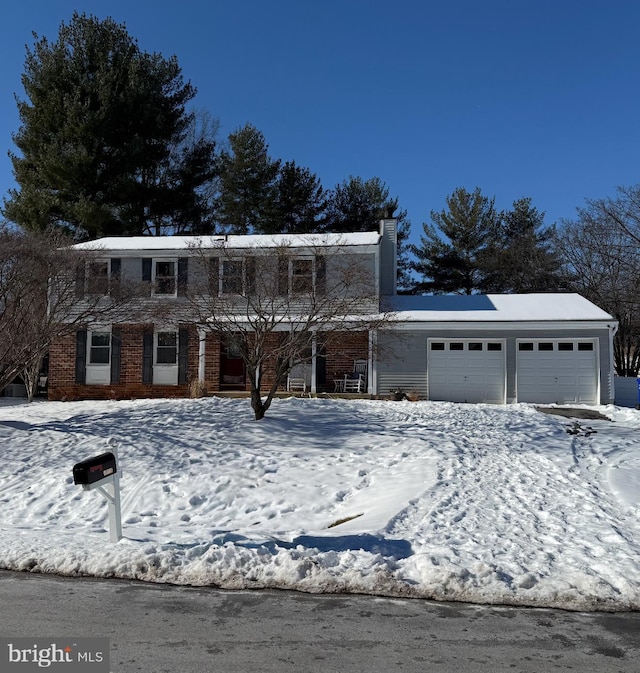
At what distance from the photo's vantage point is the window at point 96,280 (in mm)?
16297

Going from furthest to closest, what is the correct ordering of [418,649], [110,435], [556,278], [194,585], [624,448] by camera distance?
[556,278]
[110,435]
[624,448]
[194,585]
[418,649]

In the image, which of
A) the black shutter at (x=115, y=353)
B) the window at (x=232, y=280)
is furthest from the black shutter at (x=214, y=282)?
the black shutter at (x=115, y=353)

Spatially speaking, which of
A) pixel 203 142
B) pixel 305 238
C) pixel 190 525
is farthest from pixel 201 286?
pixel 203 142

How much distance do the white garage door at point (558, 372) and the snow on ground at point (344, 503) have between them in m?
4.08

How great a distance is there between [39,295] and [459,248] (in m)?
26.7

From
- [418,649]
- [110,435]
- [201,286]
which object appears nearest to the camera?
[418,649]

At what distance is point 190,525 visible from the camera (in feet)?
23.9

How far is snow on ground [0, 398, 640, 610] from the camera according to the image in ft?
16.8

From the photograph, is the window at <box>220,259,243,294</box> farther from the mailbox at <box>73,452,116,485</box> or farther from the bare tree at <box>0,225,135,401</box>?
the mailbox at <box>73,452,116,485</box>

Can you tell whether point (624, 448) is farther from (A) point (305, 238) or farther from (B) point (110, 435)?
(A) point (305, 238)

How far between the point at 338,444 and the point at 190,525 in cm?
387

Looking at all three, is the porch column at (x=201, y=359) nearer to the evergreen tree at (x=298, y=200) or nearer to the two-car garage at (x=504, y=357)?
the two-car garage at (x=504, y=357)

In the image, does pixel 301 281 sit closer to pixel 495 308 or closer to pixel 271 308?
pixel 271 308

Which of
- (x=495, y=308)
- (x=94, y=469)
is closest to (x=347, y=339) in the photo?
(x=495, y=308)
